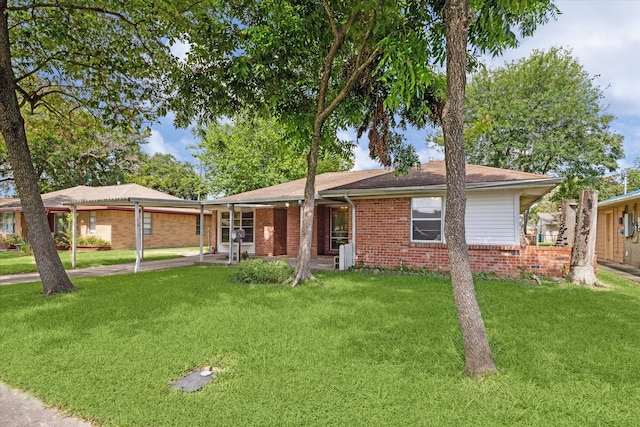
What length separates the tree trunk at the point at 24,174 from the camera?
7.78 meters

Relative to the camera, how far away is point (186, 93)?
9266 millimetres

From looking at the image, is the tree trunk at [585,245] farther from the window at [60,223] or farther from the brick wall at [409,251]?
the window at [60,223]

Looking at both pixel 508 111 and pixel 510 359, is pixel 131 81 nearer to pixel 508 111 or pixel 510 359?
pixel 510 359

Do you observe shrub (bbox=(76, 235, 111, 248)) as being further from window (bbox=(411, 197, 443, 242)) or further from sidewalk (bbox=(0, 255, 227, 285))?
window (bbox=(411, 197, 443, 242))

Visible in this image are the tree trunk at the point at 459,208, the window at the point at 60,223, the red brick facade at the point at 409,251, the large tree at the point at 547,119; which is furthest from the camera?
the window at the point at 60,223

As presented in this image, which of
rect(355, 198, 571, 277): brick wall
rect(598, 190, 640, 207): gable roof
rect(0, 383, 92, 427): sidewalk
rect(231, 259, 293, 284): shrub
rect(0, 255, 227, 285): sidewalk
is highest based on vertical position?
rect(598, 190, 640, 207): gable roof

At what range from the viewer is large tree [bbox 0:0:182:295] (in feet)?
26.1

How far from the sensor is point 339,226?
52.2 feet

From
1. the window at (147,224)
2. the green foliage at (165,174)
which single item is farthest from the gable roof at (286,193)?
the green foliage at (165,174)

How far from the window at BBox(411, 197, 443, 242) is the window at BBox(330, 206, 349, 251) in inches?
182

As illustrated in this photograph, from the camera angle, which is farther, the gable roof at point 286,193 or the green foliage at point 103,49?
the gable roof at point 286,193

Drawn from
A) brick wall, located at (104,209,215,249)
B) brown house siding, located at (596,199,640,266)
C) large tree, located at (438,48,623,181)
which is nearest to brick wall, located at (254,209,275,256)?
brick wall, located at (104,209,215,249)

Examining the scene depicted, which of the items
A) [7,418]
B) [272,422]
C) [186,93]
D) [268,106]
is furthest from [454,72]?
[186,93]

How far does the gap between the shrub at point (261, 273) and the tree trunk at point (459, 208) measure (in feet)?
21.0
